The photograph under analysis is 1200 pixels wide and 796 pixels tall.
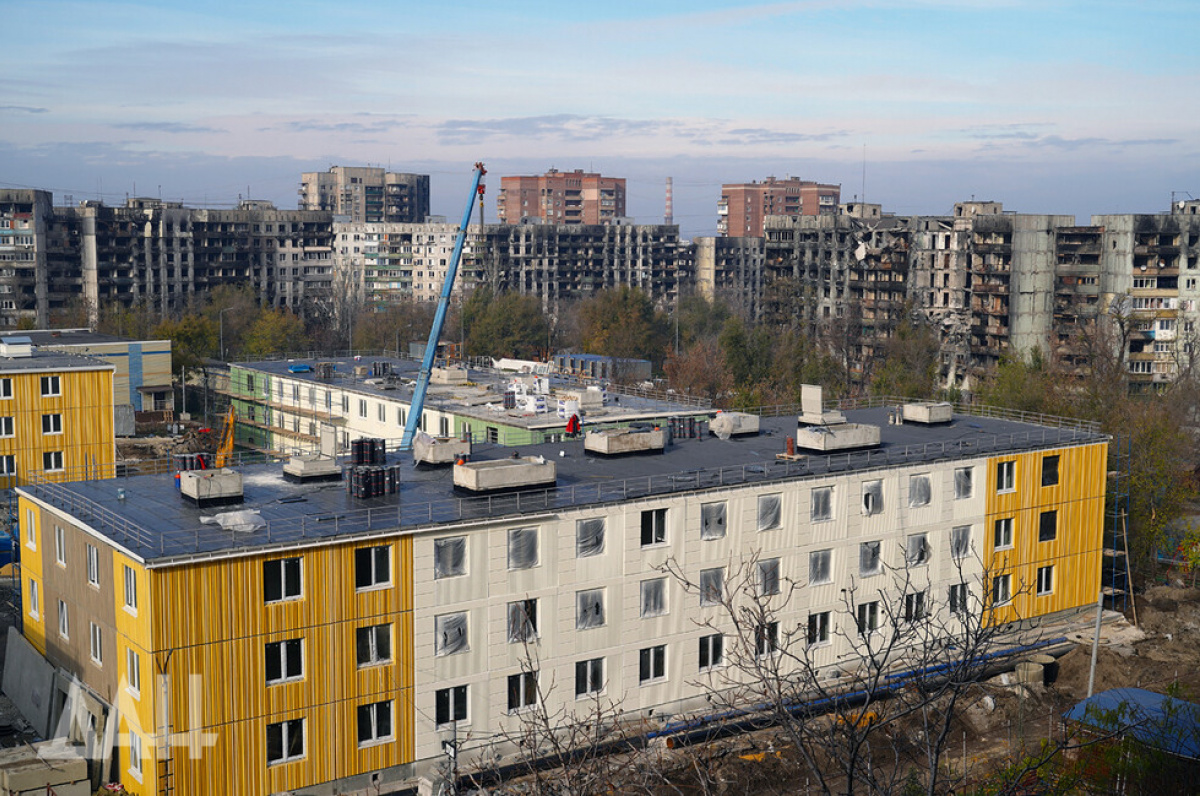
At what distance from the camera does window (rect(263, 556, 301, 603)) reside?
21.2 m

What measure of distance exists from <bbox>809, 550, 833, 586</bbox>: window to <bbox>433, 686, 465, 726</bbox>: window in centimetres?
859

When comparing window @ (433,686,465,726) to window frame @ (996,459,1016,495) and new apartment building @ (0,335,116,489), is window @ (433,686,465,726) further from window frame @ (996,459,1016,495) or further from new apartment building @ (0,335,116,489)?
new apartment building @ (0,335,116,489)

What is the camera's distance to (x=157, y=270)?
101 meters

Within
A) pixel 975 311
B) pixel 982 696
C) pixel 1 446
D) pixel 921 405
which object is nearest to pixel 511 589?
pixel 982 696

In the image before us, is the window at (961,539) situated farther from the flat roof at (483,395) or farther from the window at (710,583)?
the flat roof at (483,395)

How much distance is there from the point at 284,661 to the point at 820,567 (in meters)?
12.2

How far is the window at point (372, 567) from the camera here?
22.2m

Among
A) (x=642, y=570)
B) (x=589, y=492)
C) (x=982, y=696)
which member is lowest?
(x=982, y=696)

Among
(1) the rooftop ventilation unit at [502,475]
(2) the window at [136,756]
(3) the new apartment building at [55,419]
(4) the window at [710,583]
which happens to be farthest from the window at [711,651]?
(3) the new apartment building at [55,419]

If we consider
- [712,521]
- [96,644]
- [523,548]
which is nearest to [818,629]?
[712,521]

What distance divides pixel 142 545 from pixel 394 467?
5.33 meters

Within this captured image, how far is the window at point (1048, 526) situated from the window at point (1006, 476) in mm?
1552

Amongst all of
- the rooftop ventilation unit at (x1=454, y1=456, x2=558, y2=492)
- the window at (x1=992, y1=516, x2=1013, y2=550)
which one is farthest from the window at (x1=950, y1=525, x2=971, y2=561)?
the rooftop ventilation unit at (x1=454, y1=456, x2=558, y2=492)

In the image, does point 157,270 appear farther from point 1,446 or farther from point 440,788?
point 440,788
